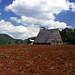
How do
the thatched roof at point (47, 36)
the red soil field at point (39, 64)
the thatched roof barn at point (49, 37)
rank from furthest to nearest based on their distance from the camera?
the thatched roof at point (47, 36), the thatched roof barn at point (49, 37), the red soil field at point (39, 64)

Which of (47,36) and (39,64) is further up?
(47,36)

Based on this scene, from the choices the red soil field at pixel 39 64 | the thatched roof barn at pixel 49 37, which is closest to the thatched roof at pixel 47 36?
the thatched roof barn at pixel 49 37

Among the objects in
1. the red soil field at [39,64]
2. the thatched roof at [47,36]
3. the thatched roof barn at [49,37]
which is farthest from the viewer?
the thatched roof at [47,36]

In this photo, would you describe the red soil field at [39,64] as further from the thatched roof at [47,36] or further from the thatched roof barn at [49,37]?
the thatched roof at [47,36]

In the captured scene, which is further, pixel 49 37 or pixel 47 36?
pixel 47 36

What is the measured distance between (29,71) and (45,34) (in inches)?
1309

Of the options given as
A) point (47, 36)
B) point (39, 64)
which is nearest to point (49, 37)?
point (47, 36)

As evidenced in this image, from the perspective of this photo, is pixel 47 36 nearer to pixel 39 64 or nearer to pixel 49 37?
pixel 49 37

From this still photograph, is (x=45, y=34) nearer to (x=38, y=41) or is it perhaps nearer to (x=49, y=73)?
(x=38, y=41)

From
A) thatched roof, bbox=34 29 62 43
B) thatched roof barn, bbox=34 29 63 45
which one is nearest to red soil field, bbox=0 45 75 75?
thatched roof barn, bbox=34 29 63 45

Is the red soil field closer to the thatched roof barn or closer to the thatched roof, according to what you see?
the thatched roof barn

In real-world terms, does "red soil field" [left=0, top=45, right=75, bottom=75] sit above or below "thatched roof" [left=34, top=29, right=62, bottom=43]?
below

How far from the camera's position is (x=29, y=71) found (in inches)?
293

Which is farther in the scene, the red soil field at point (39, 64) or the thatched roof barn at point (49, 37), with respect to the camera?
the thatched roof barn at point (49, 37)
